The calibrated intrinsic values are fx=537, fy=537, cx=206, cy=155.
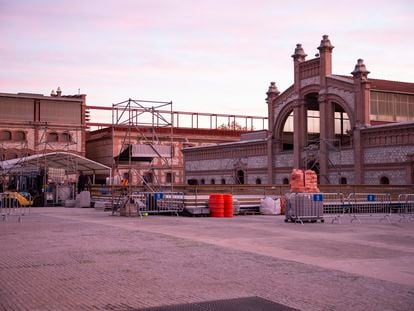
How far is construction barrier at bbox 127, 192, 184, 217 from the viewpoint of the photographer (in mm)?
27297

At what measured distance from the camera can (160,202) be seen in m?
28.1

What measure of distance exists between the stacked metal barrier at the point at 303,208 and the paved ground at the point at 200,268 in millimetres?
4787

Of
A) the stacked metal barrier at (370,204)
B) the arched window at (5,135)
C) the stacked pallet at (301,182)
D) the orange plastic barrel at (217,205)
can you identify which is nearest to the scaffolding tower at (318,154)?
the stacked metal barrier at (370,204)

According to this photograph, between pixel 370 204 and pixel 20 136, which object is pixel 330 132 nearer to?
pixel 370 204

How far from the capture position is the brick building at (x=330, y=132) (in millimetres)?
39938

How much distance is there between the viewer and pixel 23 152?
62156mm

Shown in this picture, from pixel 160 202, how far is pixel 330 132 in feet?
71.0

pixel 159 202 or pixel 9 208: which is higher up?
pixel 159 202

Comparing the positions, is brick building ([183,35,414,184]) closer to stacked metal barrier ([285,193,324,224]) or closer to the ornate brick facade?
stacked metal barrier ([285,193,324,224])

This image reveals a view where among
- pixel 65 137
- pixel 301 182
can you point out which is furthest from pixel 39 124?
pixel 301 182

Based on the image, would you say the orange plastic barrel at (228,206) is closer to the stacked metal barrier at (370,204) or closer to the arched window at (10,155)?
the stacked metal barrier at (370,204)

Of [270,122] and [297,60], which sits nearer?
[297,60]

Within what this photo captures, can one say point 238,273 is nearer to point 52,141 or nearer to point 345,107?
point 345,107

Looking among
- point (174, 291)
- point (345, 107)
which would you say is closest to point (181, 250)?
point (174, 291)
